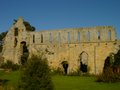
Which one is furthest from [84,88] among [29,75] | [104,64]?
[104,64]

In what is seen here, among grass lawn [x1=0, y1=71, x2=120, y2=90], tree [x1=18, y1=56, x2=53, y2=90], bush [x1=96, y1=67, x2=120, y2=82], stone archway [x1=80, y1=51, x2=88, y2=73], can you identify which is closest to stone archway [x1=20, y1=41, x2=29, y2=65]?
stone archway [x1=80, y1=51, x2=88, y2=73]

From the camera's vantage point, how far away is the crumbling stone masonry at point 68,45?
36594 millimetres

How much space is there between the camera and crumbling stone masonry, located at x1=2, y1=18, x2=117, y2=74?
36.6 metres

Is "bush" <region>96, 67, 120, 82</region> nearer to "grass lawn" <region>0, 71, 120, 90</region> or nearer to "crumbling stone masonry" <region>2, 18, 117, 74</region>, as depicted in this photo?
"grass lawn" <region>0, 71, 120, 90</region>

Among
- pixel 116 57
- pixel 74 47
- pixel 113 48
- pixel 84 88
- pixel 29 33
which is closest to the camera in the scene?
pixel 84 88

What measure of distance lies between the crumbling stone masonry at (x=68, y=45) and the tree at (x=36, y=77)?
2485 cm

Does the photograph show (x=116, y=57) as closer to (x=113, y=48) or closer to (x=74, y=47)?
(x=113, y=48)

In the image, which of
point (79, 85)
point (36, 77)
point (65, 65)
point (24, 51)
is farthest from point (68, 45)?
point (36, 77)

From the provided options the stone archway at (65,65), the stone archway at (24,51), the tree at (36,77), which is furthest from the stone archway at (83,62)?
the tree at (36,77)

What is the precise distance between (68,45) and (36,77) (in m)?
27.3

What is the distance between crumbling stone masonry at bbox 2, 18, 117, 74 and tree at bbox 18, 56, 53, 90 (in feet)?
81.5

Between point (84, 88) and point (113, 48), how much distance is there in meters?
18.6

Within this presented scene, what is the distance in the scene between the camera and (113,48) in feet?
118

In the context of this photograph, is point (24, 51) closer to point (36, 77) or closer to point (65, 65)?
point (65, 65)
